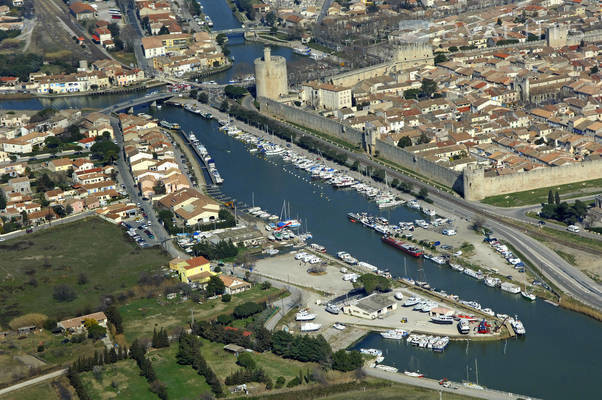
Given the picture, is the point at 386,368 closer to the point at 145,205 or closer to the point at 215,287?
the point at 215,287

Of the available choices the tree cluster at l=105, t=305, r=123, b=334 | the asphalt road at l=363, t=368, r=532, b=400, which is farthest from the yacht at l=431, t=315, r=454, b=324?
the tree cluster at l=105, t=305, r=123, b=334

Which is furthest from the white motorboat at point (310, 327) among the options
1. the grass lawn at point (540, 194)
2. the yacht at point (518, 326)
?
the grass lawn at point (540, 194)

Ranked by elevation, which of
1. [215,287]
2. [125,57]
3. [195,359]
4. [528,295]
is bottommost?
[528,295]

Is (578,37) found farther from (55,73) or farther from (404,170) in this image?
(55,73)

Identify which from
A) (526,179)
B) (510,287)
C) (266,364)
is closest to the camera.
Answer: (266,364)

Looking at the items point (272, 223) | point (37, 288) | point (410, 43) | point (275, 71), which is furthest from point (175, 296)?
point (410, 43)

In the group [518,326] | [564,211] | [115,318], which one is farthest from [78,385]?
[564,211]

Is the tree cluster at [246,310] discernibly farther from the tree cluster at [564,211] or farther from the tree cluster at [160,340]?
the tree cluster at [564,211]
